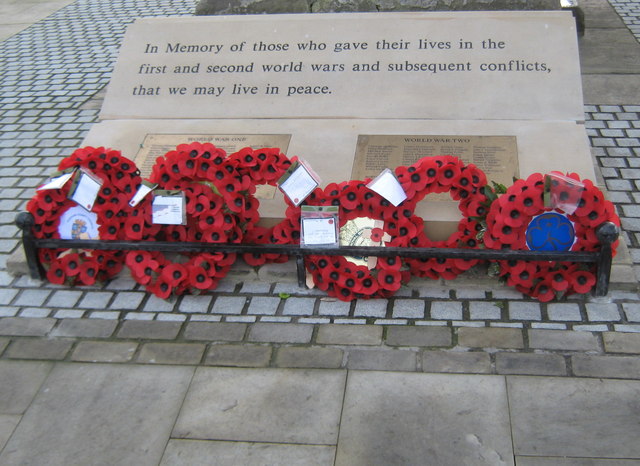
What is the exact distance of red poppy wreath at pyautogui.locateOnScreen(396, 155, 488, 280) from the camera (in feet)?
13.6

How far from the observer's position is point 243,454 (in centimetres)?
335

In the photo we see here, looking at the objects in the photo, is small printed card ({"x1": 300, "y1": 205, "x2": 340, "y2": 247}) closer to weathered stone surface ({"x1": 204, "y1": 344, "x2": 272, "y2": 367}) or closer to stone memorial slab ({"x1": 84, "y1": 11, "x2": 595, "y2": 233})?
stone memorial slab ({"x1": 84, "y1": 11, "x2": 595, "y2": 233})

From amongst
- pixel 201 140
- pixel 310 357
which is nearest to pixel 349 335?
pixel 310 357

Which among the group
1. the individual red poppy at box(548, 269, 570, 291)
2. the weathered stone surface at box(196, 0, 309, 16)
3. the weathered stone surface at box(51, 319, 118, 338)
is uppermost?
the weathered stone surface at box(196, 0, 309, 16)

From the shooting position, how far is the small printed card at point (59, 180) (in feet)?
14.3

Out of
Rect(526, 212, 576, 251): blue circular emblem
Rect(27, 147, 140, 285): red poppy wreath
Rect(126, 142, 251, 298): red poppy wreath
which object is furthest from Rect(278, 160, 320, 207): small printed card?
Rect(526, 212, 576, 251): blue circular emblem

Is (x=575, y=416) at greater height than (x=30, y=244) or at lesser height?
lesser

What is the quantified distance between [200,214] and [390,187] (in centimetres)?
112

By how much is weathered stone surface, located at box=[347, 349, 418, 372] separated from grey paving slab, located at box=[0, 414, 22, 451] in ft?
5.53

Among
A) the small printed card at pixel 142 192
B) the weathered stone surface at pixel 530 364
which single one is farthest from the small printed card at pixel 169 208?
the weathered stone surface at pixel 530 364

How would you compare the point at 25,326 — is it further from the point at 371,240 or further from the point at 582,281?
the point at 582,281

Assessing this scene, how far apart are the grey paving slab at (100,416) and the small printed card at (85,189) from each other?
999 millimetres

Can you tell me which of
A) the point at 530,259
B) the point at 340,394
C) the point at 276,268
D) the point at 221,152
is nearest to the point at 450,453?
the point at 340,394

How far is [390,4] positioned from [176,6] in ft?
12.8
